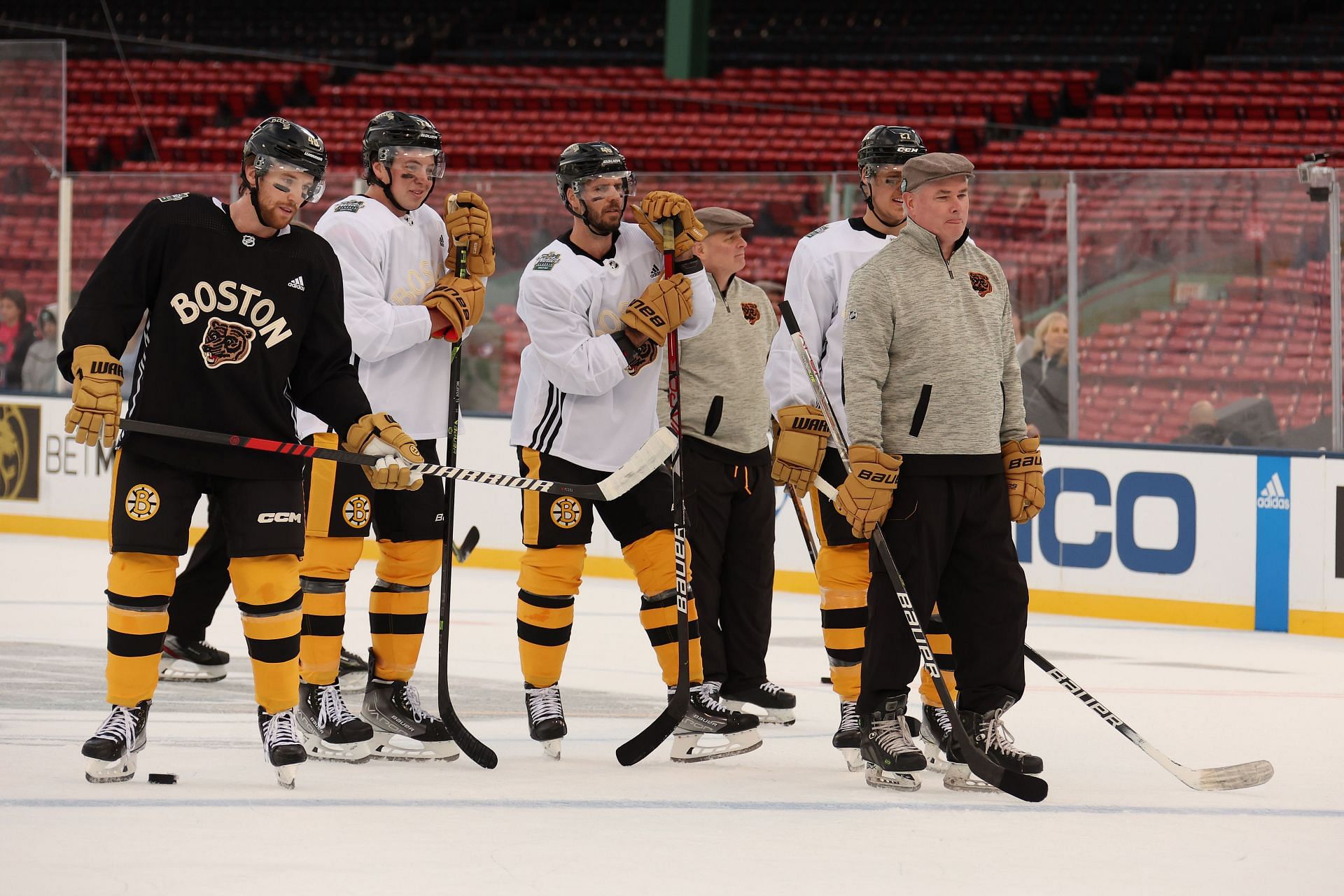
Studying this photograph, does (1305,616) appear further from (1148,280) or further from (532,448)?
(532,448)

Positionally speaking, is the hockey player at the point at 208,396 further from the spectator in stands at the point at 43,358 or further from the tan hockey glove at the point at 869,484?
the spectator in stands at the point at 43,358

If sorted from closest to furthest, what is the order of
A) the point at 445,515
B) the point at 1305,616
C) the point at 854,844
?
the point at 854,844 → the point at 445,515 → the point at 1305,616

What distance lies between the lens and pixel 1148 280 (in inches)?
318

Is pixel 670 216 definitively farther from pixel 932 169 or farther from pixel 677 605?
pixel 677 605

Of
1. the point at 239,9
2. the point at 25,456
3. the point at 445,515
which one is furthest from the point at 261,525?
the point at 239,9

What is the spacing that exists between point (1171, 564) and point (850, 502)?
375 centimetres

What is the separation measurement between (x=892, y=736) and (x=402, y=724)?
1184mm

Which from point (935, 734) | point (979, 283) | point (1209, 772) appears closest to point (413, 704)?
point (935, 734)

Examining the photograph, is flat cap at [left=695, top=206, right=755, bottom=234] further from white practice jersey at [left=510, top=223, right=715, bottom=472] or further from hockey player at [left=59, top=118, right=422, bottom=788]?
hockey player at [left=59, top=118, right=422, bottom=788]

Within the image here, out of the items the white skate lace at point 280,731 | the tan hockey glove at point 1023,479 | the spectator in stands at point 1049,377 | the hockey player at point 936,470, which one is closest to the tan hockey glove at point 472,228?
the hockey player at point 936,470

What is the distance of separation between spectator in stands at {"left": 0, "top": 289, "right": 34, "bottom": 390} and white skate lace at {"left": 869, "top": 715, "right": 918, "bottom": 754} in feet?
24.2

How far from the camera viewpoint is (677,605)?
4.43 meters

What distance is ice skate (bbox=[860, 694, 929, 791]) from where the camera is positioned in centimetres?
401

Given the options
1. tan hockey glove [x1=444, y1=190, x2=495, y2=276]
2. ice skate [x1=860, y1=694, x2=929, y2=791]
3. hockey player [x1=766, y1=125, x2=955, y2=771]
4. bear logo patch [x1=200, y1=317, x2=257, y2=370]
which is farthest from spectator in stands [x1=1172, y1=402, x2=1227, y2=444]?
bear logo patch [x1=200, y1=317, x2=257, y2=370]
